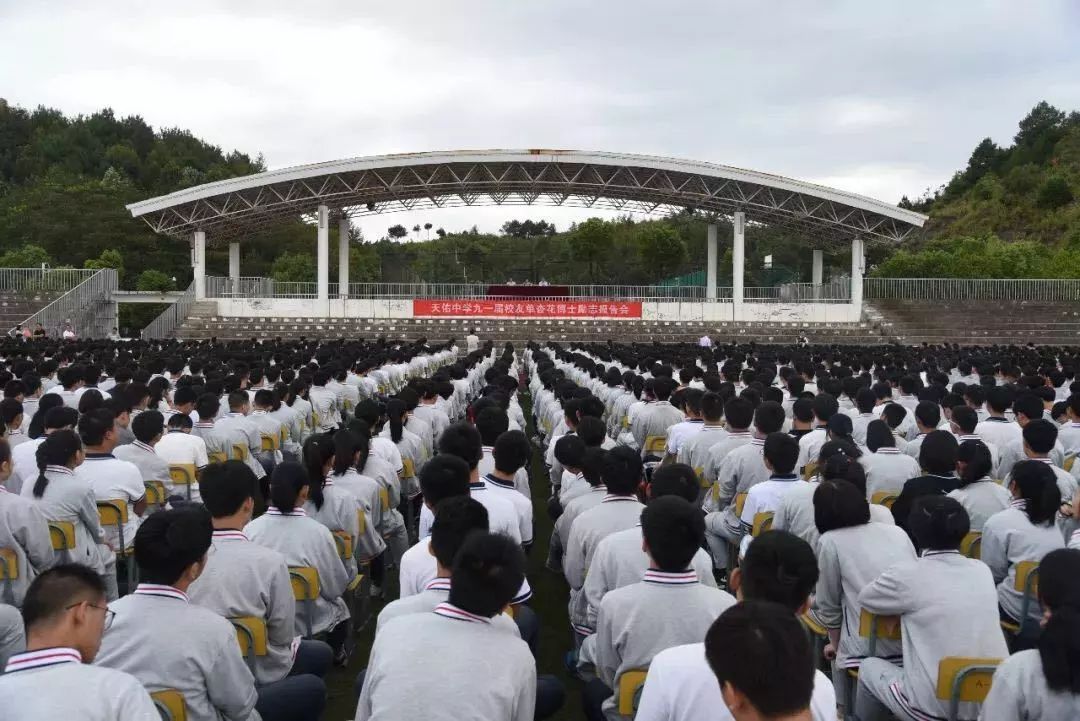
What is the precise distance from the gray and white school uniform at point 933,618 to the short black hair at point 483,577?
1532 millimetres

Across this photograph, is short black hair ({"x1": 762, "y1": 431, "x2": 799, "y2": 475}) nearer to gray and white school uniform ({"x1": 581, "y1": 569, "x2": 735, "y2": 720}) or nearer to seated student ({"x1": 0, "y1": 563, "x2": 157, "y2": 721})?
gray and white school uniform ({"x1": 581, "y1": 569, "x2": 735, "y2": 720})

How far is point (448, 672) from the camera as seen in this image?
96.2 inches

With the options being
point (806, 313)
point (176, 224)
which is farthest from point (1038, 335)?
point (176, 224)

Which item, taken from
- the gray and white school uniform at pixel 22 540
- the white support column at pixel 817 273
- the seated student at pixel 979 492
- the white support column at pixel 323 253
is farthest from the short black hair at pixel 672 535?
the white support column at pixel 817 273

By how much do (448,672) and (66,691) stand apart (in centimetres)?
94

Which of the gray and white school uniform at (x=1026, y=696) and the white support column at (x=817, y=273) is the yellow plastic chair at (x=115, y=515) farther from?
the white support column at (x=817, y=273)

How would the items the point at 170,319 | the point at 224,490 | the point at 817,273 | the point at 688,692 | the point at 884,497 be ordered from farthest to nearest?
the point at 817,273
the point at 170,319
the point at 884,497
the point at 224,490
the point at 688,692

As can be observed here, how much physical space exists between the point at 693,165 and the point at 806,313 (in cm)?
735

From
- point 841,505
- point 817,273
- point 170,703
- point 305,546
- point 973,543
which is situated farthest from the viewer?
point 817,273

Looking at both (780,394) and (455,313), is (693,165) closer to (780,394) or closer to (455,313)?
(455,313)

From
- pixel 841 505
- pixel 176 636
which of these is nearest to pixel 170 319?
pixel 176 636

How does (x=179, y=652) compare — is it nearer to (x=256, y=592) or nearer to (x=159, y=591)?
(x=159, y=591)

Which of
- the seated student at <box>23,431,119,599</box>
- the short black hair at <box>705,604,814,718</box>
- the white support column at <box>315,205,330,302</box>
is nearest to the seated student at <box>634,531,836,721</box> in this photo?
the short black hair at <box>705,604,814,718</box>

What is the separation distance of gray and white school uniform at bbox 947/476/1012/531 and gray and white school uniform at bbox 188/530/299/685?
3498 millimetres
